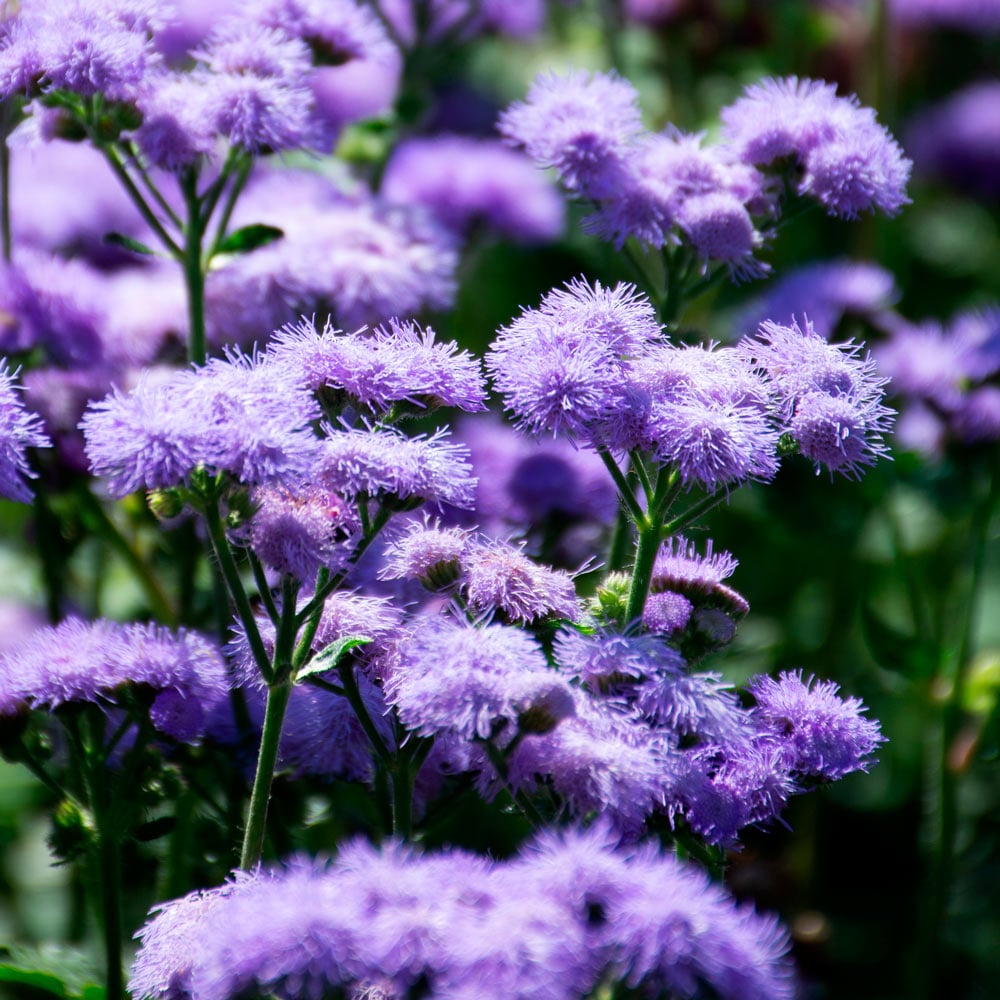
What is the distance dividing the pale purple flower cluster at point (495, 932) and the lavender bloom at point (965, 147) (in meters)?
3.92

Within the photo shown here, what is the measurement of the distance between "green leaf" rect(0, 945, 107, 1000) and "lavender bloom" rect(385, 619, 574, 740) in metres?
0.61

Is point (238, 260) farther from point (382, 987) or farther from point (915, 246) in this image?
point (915, 246)

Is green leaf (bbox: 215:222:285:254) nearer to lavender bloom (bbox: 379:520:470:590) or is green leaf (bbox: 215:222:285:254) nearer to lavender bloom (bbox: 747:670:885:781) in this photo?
lavender bloom (bbox: 379:520:470:590)

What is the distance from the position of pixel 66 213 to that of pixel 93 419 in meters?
1.65

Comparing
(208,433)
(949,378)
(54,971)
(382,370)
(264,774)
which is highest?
(949,378)

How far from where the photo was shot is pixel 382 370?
1.56 m

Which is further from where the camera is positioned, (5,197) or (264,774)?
(5,197)

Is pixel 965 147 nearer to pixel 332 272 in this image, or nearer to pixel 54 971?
pixel 332 272

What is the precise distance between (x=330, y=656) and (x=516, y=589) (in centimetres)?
21

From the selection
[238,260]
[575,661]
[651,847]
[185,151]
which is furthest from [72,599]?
[651,847]

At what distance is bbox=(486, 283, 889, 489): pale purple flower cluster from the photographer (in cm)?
150

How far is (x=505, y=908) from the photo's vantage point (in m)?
1.14

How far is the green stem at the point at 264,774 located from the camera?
1.49 metres

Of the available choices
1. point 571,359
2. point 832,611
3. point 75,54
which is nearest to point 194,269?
point 75,54
